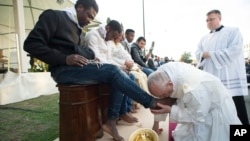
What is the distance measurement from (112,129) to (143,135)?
14.4 inches

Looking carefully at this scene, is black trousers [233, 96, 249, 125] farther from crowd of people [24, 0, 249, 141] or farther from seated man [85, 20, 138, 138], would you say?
seated man [85, 20, 138, 138]

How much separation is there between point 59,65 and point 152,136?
3.25 feet

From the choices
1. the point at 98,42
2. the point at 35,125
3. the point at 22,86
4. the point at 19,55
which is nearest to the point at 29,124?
the point at 35,125

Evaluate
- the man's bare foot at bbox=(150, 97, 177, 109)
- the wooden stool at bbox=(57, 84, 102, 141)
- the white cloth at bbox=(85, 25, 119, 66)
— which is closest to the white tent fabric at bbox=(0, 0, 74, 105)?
the white cloth at bbox=(85, 25, 119, 66)


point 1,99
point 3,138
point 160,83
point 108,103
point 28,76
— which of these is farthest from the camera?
point 28,76

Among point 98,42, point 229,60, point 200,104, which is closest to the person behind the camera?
point 200,104

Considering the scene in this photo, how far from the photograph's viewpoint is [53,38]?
1801 millimetres

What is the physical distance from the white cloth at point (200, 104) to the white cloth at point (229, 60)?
1.22m

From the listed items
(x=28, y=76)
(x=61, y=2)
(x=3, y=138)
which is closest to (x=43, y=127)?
(x=3, y=138)

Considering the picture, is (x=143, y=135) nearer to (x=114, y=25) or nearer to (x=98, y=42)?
(x=98, y=42)

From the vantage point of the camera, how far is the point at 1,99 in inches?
155

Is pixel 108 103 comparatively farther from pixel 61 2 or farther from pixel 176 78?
pixel 61 2

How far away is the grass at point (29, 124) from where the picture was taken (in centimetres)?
216

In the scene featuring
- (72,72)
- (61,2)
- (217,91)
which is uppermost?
(61,2)
